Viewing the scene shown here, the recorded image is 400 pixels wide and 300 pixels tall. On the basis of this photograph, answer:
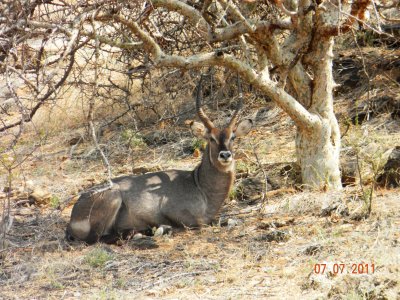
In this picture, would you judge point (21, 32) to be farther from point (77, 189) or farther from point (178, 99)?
point (178, 99)

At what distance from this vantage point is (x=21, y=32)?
7.20 meters

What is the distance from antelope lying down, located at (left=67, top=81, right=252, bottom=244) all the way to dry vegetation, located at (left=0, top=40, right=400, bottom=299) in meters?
0.30

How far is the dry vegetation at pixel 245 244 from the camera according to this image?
6.30 metres

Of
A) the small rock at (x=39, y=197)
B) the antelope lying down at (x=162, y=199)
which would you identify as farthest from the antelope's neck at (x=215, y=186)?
the small rock at (x=39, y=197)

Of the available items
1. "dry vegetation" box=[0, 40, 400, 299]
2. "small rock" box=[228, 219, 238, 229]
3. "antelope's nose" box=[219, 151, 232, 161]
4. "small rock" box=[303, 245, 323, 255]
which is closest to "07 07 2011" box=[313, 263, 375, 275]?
"dry vegetation" box=[0, 40, 400, 299]

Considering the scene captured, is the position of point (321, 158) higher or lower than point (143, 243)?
higher

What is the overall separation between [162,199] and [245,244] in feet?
6.18

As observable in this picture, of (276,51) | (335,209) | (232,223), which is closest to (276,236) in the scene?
(335,209)

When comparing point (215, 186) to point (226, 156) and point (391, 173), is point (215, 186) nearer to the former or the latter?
point (226, 156)

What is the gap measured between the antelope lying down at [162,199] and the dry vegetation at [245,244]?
0.30 metres

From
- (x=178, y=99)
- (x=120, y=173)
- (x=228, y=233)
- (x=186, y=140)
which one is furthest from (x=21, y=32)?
(x=178, y=99)

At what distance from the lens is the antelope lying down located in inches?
350

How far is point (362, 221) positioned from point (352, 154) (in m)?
2.82

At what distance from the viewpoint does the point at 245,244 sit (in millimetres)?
7719
